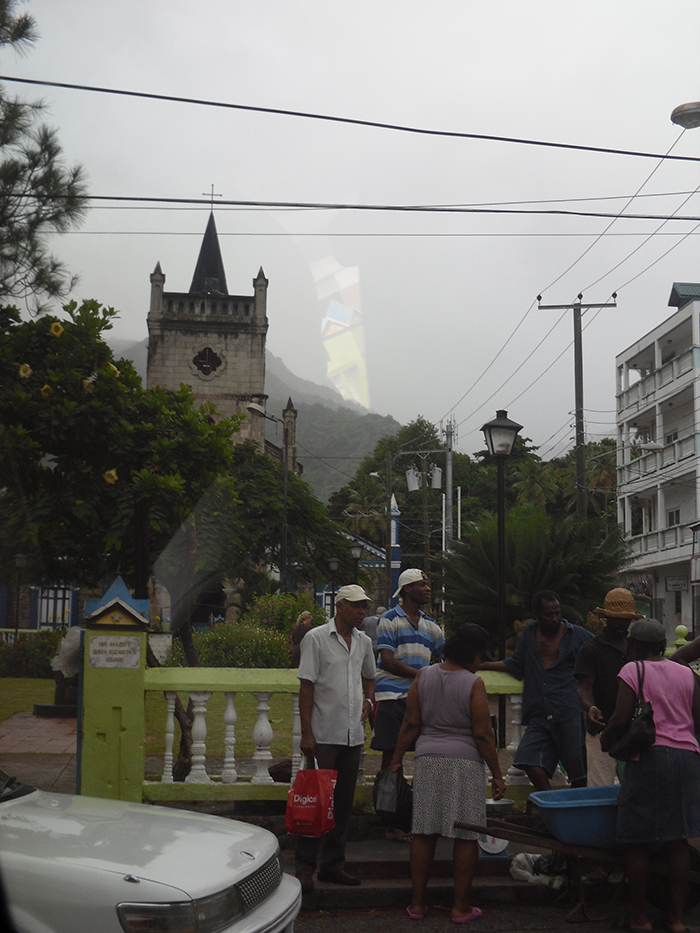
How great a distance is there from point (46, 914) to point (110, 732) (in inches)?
116

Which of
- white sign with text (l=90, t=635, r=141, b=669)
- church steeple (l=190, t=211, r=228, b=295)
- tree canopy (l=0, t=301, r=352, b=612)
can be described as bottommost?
white sign with text (l=90, t=635, r=141, b=669)

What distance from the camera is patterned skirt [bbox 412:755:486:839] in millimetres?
4984

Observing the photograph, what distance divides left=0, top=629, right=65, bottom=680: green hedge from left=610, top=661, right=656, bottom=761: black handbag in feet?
62.9

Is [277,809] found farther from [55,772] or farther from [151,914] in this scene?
[55,772]

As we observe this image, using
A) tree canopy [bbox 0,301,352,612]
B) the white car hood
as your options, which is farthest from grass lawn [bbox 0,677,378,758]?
the white car hood

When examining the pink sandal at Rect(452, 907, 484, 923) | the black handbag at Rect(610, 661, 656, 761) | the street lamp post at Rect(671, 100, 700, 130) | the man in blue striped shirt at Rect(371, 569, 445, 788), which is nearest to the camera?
the black handbag at Rect(610, 661, 656, 761)

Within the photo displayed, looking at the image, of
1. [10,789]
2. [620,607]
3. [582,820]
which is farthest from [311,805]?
[620,607]

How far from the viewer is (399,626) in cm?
621

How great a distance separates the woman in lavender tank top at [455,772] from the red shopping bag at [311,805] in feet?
1.63

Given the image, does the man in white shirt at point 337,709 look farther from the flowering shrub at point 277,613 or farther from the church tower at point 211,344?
the church tower at point 211,344

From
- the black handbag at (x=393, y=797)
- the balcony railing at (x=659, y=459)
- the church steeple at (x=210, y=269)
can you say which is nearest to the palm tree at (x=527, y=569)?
the black handbag at (x=393, y=797)

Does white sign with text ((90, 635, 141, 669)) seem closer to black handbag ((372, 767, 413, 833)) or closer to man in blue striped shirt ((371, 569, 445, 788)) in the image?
man in blue striped shirt ((371, 569, 445, 788))

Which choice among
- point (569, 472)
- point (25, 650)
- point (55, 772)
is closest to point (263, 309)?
point (569, 472)

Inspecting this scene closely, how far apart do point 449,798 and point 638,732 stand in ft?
3.56
